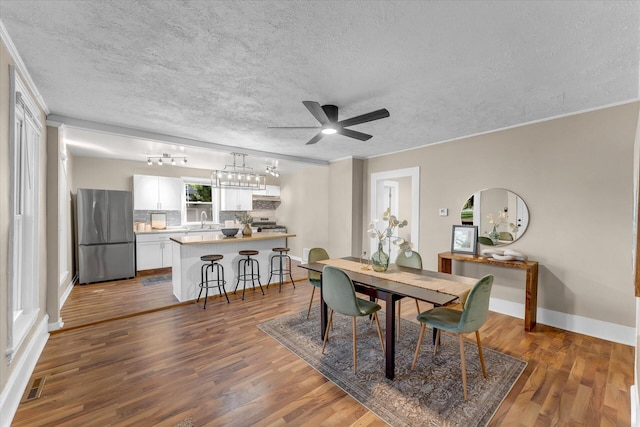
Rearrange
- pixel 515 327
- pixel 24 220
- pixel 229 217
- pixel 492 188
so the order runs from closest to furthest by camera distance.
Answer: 1. pixel 24 220
2. pixel 515 327
3. pixel 492 188
4. pixel 229 217

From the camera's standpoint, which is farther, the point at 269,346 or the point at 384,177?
the point at 384,177

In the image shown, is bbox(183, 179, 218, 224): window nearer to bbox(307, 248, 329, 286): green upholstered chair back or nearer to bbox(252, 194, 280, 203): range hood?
bbox(252, 194, 280, 203): range hood

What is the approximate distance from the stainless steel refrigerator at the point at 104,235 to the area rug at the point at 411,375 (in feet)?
12.6

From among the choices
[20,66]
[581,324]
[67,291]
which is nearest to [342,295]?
[581,324]

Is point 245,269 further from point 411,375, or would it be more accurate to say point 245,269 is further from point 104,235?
point 411,375

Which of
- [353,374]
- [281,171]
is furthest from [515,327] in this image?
[281,171]

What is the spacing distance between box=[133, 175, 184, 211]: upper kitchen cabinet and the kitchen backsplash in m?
0.19

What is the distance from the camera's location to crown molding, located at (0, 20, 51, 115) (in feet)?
5.70

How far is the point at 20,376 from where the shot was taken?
2.09 m

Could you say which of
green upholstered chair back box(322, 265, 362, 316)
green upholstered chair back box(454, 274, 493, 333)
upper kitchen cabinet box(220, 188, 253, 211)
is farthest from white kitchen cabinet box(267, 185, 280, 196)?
green upholstered chair back box(454, 274, 493, 333)

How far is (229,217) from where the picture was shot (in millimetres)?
7527

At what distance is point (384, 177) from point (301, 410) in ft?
13.9

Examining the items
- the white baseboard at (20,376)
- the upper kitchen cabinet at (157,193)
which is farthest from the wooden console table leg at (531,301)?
the upper kitchen cabinet at (157,193)

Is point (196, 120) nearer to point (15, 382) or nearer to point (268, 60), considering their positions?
point (268, 60)
